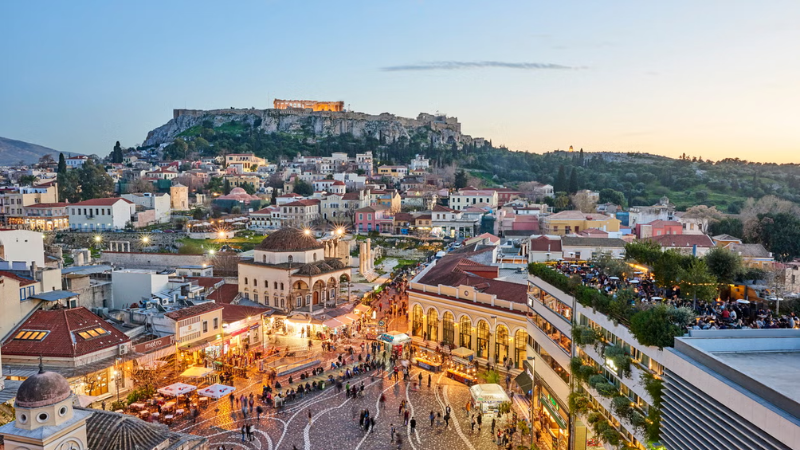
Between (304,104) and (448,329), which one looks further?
(304,104)

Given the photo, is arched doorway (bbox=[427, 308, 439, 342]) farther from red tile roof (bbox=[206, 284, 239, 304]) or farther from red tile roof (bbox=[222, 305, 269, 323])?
red tile roof (bbox=[206, 284, 239, 304])

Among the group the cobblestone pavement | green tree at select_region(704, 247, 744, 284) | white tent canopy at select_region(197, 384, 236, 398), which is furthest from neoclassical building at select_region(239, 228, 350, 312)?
green tree at select_region(704, 247, 744, 284)

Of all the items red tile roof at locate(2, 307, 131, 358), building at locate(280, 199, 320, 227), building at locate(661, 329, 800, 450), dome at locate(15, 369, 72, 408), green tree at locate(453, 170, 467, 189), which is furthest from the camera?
green tree at locate(453, 170, 467, 189)

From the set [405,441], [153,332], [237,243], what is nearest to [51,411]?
[405,441]

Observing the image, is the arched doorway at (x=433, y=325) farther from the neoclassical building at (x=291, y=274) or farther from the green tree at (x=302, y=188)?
the green tree at (x=302, y=188)

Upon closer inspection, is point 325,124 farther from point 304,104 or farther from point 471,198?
point 471,198

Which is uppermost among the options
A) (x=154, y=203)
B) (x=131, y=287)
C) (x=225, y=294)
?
(x=154, y=203)

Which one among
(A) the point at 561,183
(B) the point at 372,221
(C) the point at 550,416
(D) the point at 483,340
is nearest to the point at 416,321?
(D) the point at 483,340
